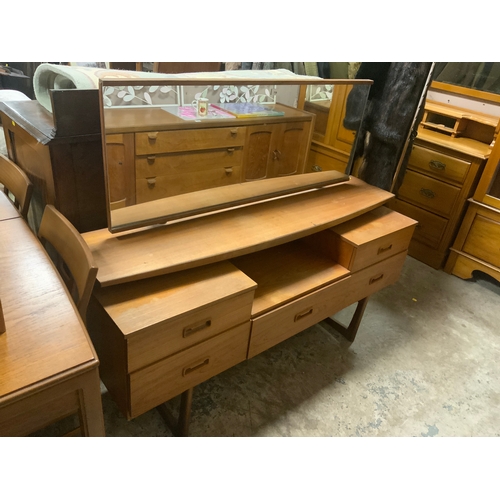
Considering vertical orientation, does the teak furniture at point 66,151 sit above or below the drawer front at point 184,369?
above

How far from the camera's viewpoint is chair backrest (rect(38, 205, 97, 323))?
936mm

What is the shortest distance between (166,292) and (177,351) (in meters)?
0.16

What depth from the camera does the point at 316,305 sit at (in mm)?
1470

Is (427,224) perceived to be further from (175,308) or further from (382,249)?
(175,308)

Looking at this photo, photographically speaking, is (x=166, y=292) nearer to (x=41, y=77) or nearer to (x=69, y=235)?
(x=69, y=235)

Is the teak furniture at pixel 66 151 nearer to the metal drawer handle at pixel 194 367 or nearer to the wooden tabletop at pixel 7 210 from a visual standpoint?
the wooden tabletop at pixel 7 210

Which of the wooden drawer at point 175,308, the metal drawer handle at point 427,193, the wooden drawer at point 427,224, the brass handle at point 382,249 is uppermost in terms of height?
the wooden drawer at point 175,308

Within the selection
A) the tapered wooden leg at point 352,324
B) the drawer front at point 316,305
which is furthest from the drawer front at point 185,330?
the tapered wooden leg at point 352,324

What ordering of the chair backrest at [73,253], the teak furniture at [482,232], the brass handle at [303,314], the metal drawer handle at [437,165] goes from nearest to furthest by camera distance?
the chair backrest at [73,253] < the brass handle at [303,314] < the teak furniture at [482,232] < the metal drawer handle at [437,165]

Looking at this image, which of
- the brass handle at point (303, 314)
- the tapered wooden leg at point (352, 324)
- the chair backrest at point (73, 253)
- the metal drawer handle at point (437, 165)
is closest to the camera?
the chair backrest at point (73, 253)

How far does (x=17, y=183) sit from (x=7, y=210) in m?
0.13

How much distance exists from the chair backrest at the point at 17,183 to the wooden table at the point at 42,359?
35 centimetres

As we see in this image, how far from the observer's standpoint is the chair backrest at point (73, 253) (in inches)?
36.9

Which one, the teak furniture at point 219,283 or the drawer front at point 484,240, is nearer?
the teak furniture at point 219,283
